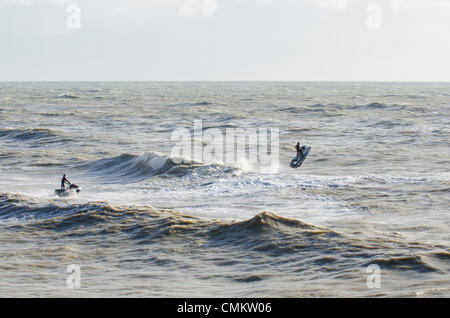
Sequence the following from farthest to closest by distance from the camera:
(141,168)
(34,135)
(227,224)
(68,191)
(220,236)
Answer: (34,135)
(141,168)
(68,191)
(227,224)
(220,236)

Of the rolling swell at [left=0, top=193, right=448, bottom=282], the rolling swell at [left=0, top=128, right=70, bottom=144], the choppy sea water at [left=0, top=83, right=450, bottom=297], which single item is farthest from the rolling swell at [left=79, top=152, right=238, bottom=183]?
the rolling swell at [left=0, top=128, right=70, bottom=144]

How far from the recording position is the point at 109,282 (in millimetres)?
14273

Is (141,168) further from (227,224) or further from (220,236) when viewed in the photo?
(220,236)

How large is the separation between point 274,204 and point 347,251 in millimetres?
6764

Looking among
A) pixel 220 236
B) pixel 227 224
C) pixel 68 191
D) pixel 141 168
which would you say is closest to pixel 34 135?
pixel 141 168

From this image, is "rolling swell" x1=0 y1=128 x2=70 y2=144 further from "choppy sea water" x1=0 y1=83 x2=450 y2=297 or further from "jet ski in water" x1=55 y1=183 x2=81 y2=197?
"jet ski in water" x1=55 y1=183 x2=81 y2=197

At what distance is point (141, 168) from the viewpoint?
3294 cm

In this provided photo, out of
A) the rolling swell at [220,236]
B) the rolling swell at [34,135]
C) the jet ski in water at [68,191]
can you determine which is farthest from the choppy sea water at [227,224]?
the rolling swell at [34,135]

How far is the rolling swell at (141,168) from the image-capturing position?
3105 cm

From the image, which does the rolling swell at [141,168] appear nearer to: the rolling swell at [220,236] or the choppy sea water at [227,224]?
the choppy sea water at [227,224]

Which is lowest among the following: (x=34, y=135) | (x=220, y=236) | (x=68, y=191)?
(x=220, y=236)

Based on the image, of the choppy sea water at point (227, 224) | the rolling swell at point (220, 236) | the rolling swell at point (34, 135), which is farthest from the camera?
the rolling swell at point (34, 135)

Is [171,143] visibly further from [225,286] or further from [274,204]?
[225,286]
